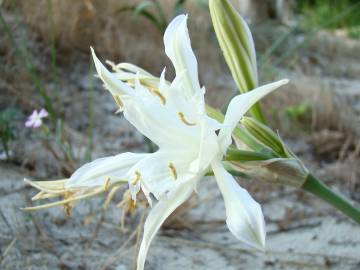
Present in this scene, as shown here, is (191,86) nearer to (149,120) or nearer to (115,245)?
(149,120)

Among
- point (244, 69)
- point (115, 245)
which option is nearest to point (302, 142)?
point (115, 245)

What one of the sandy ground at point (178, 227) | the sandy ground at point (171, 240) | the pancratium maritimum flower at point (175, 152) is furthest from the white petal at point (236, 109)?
the sandy ground at point (171, 240)

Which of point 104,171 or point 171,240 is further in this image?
point 171,240

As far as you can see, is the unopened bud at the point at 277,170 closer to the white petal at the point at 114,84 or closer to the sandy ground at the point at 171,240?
the white petal at the point at 114,84

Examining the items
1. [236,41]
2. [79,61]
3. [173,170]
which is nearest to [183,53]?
[236,41]

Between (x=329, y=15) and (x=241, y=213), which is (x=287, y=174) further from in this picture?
(x=329, y=15)

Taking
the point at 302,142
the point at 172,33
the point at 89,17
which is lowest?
the point at 302,142

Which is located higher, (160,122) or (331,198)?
(160,122)

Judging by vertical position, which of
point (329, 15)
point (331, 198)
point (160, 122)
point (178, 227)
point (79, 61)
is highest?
point (160, 122)
